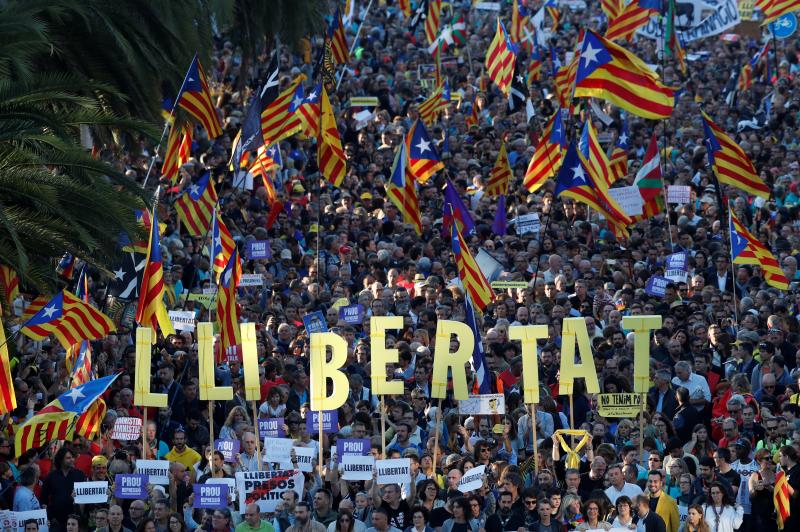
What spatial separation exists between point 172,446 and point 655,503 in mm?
5863

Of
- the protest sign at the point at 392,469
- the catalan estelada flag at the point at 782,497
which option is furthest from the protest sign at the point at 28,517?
the catalan estelada flag at the point at 782,497

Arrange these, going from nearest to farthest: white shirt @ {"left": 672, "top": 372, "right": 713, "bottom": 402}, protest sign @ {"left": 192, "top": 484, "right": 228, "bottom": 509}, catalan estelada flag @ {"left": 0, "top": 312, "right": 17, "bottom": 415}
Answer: protest sign @ {"left": 192, "top": 484, "right": 228, "bottom": 509} < catalan estelada flag @ {"left": 0, "top": 312, "right": 17, "bottom": 415} < white shirt @ {"left": 672, "top": 372, "right": 713, "bottom": 402}

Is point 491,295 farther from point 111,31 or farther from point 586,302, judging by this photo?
point 111,31

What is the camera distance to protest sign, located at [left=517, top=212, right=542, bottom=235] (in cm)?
2670

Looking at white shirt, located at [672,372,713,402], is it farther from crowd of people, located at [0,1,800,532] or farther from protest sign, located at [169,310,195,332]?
protest sign, located at [169,310,195,332]

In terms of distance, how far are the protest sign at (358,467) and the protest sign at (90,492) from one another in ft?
7.68

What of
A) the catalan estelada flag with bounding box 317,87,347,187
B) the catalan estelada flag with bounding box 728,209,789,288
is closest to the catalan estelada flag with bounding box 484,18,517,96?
the catalan estelada flag with bounding box 317,87,347,187

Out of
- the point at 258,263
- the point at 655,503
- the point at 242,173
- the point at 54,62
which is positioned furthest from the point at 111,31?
the point at 655,503

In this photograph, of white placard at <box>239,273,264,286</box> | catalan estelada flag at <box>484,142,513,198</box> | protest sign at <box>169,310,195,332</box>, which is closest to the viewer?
protest sign at <box>169,310,195,332</box>

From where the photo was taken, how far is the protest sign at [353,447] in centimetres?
1755

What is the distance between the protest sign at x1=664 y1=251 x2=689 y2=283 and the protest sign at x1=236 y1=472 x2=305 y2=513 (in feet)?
27.4

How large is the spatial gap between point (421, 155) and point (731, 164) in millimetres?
5039

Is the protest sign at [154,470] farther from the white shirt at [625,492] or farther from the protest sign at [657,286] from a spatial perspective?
the protest sign at [657,286]

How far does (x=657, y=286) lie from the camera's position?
76.3ft
